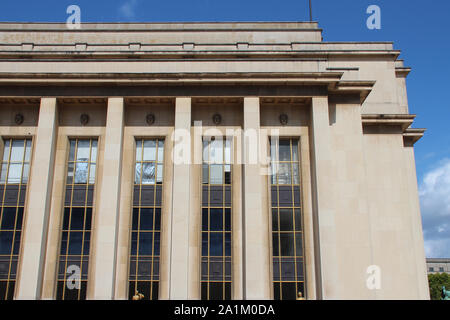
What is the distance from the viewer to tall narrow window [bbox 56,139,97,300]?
24.3m

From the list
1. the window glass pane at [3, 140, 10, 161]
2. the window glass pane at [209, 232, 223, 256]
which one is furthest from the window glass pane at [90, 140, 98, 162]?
the window glass pane at [209, 232, 223, 256]

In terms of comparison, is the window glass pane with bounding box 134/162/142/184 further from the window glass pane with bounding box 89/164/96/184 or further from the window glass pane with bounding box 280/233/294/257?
the window glass pane with bounding box 280/233/294/257

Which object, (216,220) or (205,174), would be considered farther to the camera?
(205,174)

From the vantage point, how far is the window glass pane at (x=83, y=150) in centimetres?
2652

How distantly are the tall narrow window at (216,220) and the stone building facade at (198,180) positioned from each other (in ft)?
0.27

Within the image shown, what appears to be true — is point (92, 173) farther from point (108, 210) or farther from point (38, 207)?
point (38, 207)

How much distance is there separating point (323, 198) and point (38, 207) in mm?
16180

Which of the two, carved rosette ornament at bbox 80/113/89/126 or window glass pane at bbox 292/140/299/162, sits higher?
carved rosette ornament at bbox 80/113/89/126

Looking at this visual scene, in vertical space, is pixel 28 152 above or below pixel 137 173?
above

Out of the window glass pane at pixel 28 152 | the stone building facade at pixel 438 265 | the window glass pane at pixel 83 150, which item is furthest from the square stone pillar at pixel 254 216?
the stone building facade at pixel 438 265

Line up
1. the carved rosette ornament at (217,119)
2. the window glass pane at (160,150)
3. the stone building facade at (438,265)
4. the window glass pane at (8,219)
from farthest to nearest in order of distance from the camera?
the stone building facade at (438,265) → the carved rosette ornament at (217,119) → the window glass pane at (160,150) → the window glass pane at (8,219)

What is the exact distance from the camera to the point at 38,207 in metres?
24.3

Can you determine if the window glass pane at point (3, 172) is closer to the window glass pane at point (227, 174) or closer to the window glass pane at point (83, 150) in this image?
the window glass pane at point (83, 150)

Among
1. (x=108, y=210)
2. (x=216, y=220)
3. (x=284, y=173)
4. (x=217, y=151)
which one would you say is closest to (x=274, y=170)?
(x=284, y=173)
